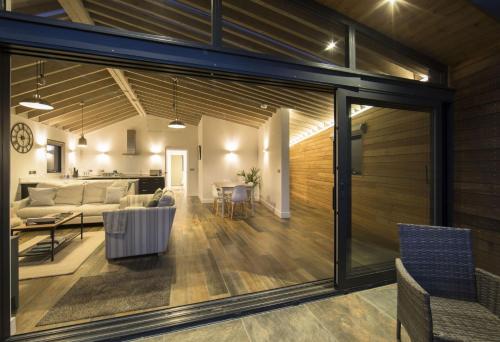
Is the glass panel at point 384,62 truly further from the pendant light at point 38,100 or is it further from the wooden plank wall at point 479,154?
the pendant light at point 38,100

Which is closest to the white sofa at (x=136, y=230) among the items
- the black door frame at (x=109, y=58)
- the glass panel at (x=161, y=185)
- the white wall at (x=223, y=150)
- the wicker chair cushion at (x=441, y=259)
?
the glass panel at (x=161, y=185)

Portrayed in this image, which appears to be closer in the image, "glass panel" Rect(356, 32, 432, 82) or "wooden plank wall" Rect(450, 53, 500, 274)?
"wooden plank wall" Rect(450, 53, 500, 274)

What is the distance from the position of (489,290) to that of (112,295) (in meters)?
3.10

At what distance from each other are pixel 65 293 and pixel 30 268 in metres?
0.99

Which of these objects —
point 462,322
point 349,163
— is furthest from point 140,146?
point 462,322

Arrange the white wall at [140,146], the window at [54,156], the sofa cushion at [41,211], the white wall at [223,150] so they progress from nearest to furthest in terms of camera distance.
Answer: the sofa cushion at [41,211] → the window at [54,156] → the white wall at [223,150] → the white wall at [140,146]

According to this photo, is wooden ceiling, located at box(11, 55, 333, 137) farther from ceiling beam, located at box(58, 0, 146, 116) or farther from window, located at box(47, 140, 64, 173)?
window, located at box(47, 140, 64, 173)

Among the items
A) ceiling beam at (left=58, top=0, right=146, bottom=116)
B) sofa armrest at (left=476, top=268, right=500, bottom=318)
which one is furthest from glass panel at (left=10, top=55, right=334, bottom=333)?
sofa armrest at (left=476, top=268, right=500, bottom=318)

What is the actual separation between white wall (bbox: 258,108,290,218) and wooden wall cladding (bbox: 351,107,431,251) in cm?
297

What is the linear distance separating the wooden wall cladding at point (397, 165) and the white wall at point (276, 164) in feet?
9.75

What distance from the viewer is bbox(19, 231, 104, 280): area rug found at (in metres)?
2.57

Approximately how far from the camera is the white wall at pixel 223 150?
7.70 meters

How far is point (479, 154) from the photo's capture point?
2357mm

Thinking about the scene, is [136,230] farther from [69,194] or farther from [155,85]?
[155,85]
